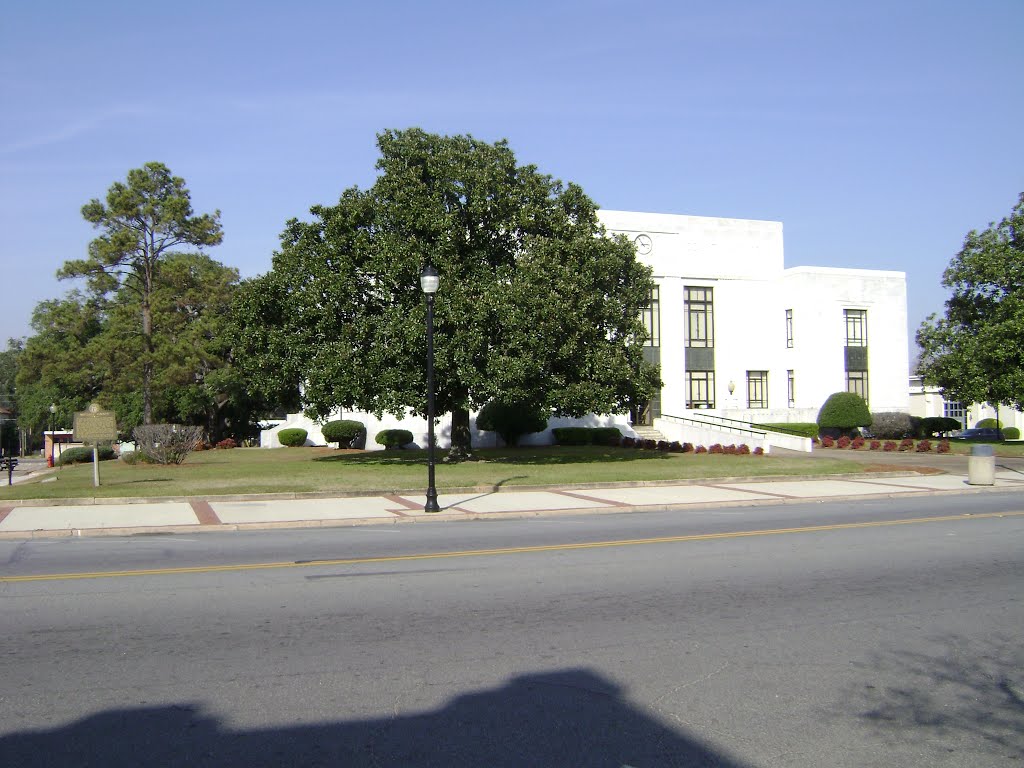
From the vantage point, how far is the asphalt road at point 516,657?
193 inches

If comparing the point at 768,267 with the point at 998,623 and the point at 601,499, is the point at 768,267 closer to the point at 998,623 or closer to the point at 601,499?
the point at 601,499

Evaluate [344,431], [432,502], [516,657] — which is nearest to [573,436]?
[344,431]

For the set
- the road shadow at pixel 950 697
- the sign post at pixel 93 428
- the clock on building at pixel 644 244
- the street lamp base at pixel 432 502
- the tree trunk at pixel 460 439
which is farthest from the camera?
the clock on building at pixel 644 244

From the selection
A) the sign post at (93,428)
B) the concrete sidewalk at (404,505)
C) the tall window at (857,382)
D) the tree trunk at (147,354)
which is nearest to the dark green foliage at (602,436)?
the tall window at (857,382)

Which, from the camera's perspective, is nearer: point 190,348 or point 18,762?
point 18,762

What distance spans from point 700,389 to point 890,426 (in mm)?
10386

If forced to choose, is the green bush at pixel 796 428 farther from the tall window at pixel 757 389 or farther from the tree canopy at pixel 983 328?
the tree canopy at pixel 983 328

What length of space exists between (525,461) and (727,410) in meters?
18.7

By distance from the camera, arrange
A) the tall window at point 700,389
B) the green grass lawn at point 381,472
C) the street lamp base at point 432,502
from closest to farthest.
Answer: the street lamp base at point 432,502 < the green grass lawn at point 381,472 < the tall window at point 700,389

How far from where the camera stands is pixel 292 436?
41781mm

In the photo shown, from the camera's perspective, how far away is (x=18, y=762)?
15.0 feet

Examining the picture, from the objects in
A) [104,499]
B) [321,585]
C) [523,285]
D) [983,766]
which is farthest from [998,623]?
[523,285]

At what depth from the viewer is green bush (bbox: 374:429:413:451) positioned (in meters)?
38.9

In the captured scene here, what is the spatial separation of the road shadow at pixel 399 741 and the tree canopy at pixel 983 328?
104 feet
